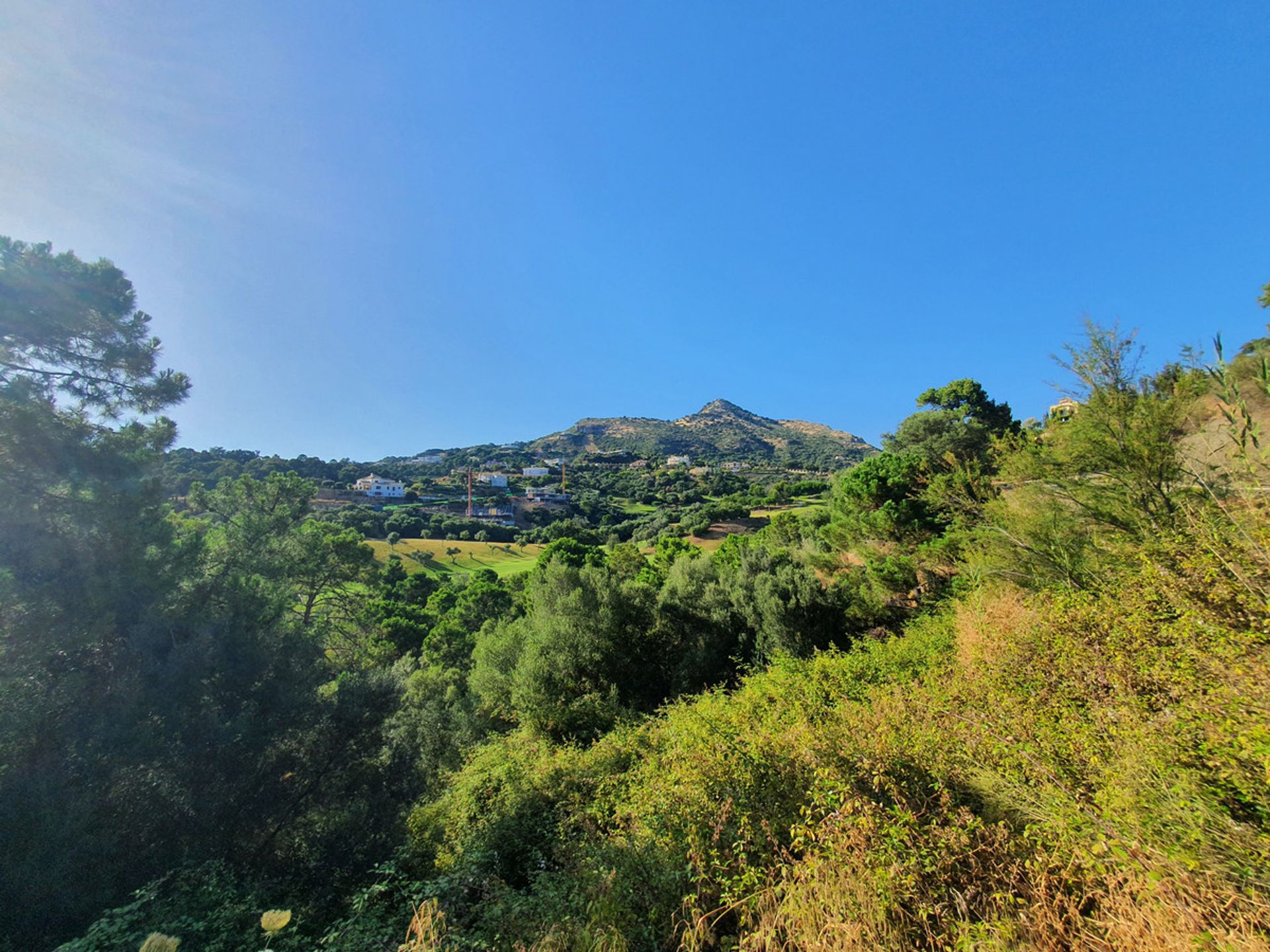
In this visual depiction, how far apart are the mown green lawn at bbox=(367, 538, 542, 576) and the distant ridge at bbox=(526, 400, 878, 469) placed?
63.6 metres

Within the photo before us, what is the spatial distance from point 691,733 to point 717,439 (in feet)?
415

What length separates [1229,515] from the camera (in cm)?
317

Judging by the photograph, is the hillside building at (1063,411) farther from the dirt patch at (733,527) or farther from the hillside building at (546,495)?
the hillside building at (546,495)

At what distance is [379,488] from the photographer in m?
70.1

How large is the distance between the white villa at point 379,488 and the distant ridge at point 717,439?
57.1m

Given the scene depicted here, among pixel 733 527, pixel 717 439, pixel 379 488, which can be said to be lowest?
pixel 733 527

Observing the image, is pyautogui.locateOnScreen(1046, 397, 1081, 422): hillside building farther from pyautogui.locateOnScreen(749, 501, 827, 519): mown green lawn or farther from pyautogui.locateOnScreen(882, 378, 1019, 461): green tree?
pyautogui.locateOnScreen(749, 501, 827, 519): mown green lawn

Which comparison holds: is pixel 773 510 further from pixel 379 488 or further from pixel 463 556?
pixel 379 488

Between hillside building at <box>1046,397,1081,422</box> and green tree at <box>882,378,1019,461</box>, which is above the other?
green tree at <box>882,378,1019,461</box>

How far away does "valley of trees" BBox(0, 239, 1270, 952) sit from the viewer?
2.78 meters

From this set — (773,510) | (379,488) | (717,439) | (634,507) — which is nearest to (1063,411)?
(773,510)

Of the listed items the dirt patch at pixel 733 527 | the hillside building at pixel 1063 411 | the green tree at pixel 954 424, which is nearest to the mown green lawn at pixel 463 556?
the dirt patch at pixel 733 527

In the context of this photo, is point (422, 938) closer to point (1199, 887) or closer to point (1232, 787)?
point (1199, 887)

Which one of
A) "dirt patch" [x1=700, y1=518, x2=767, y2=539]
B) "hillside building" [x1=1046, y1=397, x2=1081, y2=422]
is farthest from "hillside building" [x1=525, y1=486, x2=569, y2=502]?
"hillside building" [x1=1046, y1=397, x2=1081, y2=422]
